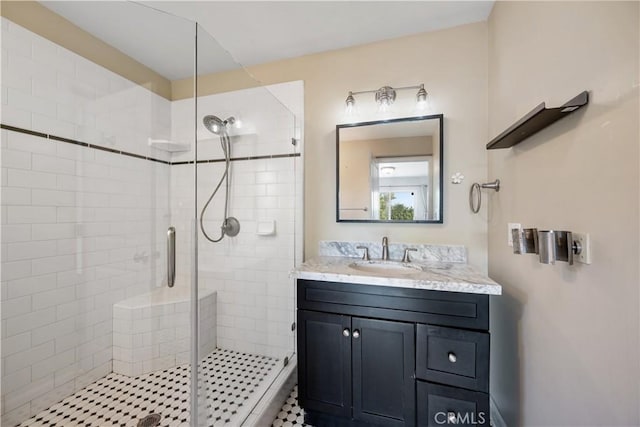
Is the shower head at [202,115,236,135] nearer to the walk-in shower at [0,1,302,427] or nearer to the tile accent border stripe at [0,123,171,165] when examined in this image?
the walk-in shower at [0,1,302,427]

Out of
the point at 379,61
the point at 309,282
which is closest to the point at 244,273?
the point at 309,282

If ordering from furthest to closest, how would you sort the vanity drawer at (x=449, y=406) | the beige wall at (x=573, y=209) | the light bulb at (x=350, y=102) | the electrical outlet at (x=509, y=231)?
the light bulb at (x=350, y=102) → the electrical outlet at (x=509, y=231) → the vanity drawer at (x=449, y=406) → the beige wall at (x=573, y=209)

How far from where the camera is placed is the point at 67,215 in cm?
145

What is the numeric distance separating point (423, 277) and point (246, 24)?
194 cm

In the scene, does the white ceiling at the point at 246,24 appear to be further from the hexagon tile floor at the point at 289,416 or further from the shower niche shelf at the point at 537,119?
the hexagon tile floor at the point at 289,416

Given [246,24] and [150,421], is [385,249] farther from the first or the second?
[246,24]

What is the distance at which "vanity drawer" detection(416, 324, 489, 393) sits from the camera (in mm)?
1126

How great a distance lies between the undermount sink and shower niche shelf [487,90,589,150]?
810 millimetres

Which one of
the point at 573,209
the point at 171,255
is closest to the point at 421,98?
the point at 573,209

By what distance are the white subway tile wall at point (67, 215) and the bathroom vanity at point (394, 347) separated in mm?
1158

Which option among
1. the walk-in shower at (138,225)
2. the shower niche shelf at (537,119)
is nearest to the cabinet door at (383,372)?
the walk-in shower at (138,225)

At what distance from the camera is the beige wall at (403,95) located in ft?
5.33

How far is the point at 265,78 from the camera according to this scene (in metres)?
2.07

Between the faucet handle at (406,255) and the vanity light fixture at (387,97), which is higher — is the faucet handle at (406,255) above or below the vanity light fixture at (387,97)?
below
